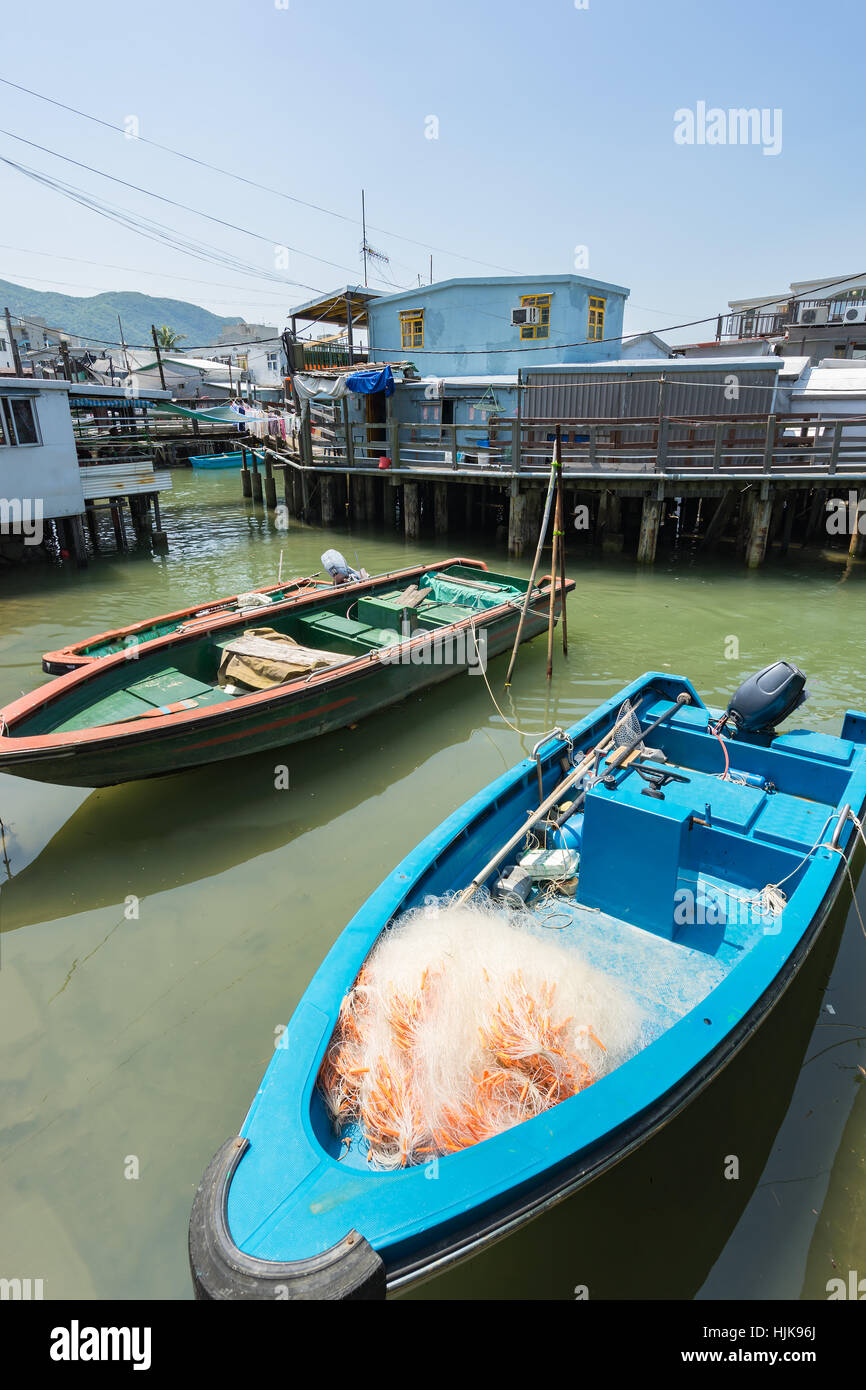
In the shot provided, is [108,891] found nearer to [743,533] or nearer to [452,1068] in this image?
[452,1068]

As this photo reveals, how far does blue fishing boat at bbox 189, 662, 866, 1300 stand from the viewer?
2.54 m

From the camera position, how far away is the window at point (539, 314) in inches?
879

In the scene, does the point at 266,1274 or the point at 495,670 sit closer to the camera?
the point at 266,1274

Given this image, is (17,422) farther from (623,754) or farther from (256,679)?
(623,754)

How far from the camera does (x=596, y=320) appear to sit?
23328 mm

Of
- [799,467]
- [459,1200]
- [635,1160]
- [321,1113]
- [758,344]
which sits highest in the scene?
[758,344]

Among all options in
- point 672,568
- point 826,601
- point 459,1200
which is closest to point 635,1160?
point 459,1200

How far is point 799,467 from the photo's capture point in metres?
16.3

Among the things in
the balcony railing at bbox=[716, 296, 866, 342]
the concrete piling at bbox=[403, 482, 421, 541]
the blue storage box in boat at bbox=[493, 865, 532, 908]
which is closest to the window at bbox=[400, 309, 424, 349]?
the concrete piling at bbox=[403, 482, 421, 541]

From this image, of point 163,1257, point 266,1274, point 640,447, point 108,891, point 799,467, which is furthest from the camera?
point 640,447

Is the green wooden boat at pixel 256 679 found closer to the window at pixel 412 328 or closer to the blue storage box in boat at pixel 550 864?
the blue storage box in boat at pixel 550 864

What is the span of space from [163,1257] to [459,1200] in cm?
199

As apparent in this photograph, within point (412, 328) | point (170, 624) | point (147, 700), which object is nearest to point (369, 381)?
point (412, 328)

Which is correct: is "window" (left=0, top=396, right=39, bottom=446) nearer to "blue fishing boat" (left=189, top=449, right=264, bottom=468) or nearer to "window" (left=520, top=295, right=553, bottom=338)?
"window" (left=520, top=295, right=553, bottom=338)
